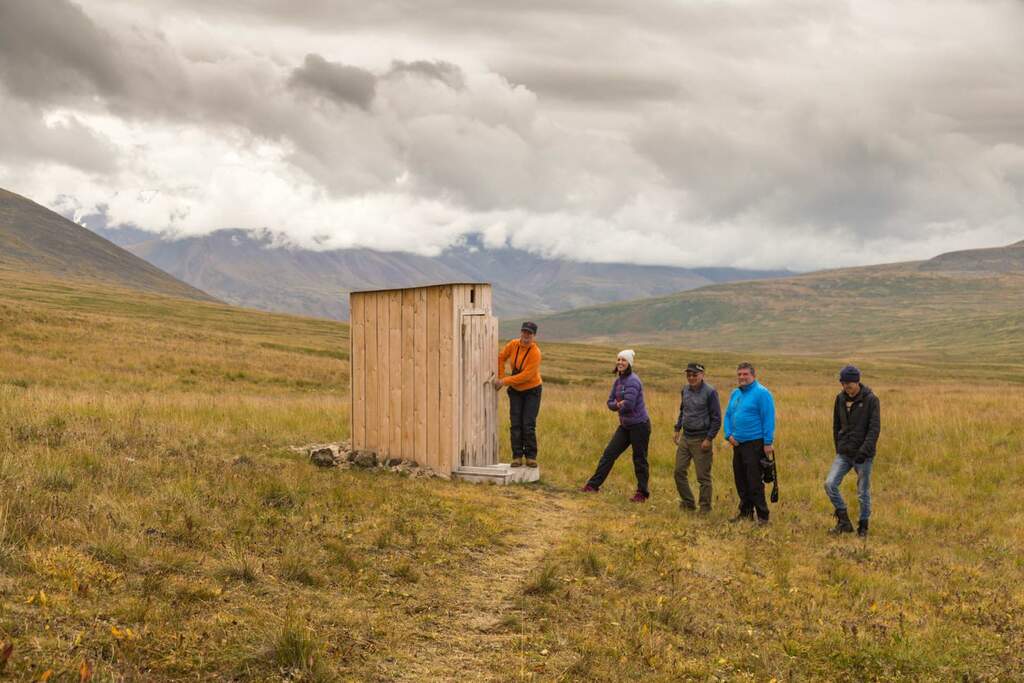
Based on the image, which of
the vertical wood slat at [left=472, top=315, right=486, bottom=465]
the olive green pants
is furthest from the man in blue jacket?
the vertical wood slat at [left=472, top=315, right=486, bottom=465]

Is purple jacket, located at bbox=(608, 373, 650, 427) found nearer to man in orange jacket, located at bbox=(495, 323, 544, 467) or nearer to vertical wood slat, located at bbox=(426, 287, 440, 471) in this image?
man in orange jacket, located at bbox=(495, 323, 544, 467)

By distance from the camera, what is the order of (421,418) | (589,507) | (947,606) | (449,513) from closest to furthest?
(947,606) < (449,513) < (589,507) < (421,418)

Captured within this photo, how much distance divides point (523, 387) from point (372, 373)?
8.21 feet

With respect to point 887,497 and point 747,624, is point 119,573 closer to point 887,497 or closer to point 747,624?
point 747,624

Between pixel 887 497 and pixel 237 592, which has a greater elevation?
pixel 237 592

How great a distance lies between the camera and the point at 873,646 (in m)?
6.63

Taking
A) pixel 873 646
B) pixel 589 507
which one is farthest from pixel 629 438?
pixel 873 646

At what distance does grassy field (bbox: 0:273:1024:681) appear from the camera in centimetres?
538

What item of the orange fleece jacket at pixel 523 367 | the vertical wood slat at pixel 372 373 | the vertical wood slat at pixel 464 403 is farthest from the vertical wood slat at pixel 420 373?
the orange fleece jacket at pixel 523 367

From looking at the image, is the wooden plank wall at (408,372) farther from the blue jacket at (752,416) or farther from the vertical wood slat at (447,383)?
the blue jacket at (752,416)

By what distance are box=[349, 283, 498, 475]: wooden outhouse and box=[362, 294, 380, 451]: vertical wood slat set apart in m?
0.02

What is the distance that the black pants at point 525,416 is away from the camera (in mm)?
12977

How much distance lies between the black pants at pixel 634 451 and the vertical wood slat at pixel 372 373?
360cm

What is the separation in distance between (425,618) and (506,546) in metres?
2.43
